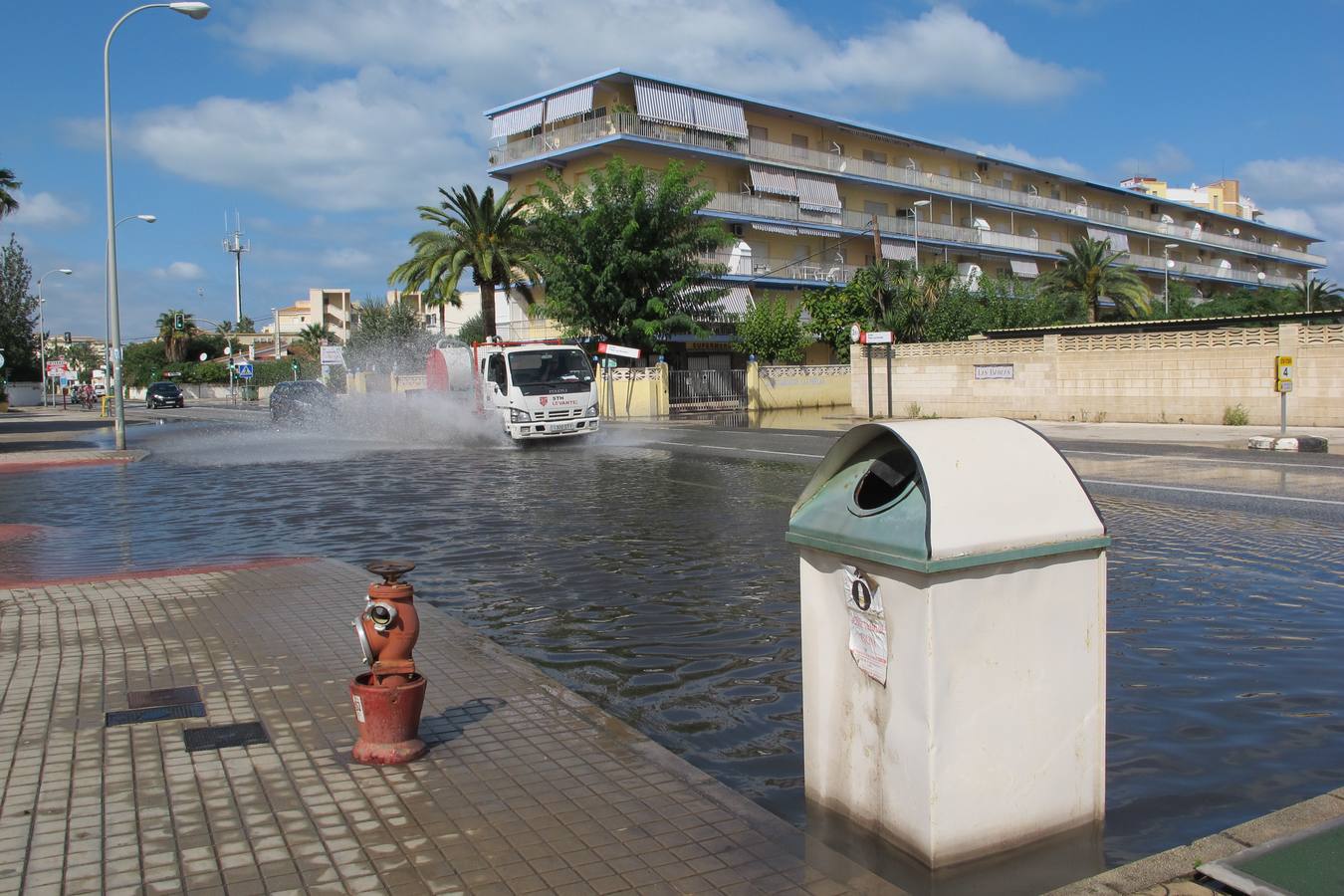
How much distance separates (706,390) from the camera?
46719mm

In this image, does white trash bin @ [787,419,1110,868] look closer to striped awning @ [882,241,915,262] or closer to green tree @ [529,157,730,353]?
green tree @ [529,157,730,353]

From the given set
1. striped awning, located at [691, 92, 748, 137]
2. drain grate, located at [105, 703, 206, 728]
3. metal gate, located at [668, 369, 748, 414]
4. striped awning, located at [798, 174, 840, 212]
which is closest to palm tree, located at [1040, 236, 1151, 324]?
striped awning, located at [798, 174, 840, 212]

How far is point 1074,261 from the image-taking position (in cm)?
5912

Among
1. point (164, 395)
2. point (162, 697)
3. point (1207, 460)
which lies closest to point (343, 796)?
point (162, 697)

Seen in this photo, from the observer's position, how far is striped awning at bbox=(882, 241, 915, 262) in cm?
6106

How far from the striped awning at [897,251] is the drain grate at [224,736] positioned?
5817cm

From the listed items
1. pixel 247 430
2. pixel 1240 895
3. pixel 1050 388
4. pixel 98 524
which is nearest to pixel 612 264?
pixel 247 430

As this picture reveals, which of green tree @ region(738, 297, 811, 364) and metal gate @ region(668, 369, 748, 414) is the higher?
green tree @ region(738, 297, 811, 364)

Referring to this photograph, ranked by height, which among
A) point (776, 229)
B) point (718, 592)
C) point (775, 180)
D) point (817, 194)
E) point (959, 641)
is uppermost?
point (775, 180)

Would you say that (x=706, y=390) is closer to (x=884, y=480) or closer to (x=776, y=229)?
(x=776, y=229)

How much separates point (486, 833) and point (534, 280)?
4625cm

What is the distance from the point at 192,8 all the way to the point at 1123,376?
24.6m

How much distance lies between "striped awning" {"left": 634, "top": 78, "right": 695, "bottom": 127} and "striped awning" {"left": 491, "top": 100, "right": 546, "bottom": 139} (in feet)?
17.7

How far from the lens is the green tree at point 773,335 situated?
46.7 metres
